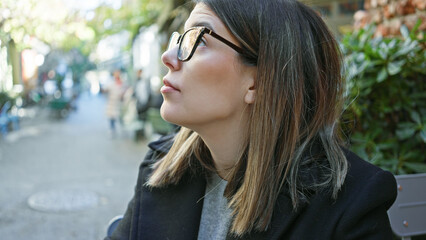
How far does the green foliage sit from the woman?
0.92 meters

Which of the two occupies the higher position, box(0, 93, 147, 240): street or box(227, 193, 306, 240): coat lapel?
box(227, 193, 306, 240): coat lapel

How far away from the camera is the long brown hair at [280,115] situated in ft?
5.25

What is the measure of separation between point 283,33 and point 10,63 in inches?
472

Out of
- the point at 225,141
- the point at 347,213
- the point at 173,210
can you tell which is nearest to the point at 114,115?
the point at 173,210

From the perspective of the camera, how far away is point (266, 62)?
5.42ft

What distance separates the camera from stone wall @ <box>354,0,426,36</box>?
330cm

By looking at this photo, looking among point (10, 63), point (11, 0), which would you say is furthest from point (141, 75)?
point (11, 0)

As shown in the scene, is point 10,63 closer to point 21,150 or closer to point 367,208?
point 21,150

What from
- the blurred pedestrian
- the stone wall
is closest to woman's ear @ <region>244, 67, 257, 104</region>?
the stone wall

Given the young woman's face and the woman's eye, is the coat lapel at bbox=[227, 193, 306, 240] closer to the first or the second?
the young woman's face

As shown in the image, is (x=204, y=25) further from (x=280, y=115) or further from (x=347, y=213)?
(x=347, y=213)

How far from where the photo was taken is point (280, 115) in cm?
166

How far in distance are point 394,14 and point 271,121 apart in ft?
8.21

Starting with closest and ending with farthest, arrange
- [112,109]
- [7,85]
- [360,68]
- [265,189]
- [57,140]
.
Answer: [265,189], [360,68], [57,140], [112,109], [7,85]
